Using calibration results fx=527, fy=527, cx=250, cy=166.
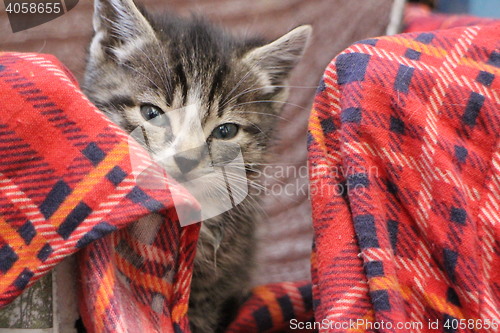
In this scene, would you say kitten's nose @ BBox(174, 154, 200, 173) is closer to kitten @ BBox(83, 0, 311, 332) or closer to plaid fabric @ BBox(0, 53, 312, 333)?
kitten @ BBox(83, 0, 311, 332)

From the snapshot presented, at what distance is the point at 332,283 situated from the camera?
76 cm

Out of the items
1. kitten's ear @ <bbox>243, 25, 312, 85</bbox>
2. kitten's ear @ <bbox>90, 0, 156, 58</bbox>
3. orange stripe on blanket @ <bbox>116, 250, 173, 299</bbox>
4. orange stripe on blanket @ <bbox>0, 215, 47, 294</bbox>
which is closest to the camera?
orange stripe on blanket @ <bbox>0, 215, 47, 294</bbox>

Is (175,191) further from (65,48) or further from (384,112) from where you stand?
(65,48)

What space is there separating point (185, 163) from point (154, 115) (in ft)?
0.43

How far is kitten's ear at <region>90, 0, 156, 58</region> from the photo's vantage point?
3.36ft

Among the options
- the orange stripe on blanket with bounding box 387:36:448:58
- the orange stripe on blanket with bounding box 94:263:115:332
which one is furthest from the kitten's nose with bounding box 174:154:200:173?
the orange stripe on blanket with bounding box 387:36:448:58

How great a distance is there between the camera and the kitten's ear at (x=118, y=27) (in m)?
1.03

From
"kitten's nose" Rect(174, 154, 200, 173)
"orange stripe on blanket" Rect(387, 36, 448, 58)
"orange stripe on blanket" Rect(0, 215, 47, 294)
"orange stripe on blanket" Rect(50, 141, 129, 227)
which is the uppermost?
"orange stripe on blanket" Rect(387, 36, 448, 58)

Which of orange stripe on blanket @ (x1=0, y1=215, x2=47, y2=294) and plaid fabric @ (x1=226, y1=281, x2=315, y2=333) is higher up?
orange stripe on blanket @ (x1=0, y1=215, x2=47, y2=294)

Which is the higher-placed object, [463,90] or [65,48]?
[463,90]

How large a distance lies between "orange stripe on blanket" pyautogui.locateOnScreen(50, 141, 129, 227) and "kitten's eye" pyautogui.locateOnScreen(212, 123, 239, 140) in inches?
15.0

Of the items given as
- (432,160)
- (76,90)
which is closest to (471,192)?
(432,160)

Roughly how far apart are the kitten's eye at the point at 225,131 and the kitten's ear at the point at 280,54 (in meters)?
0.16

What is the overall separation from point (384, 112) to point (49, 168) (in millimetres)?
477
